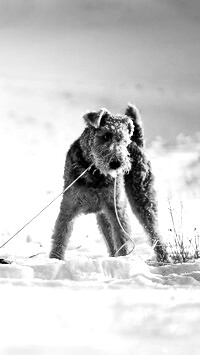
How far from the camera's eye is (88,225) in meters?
11.0

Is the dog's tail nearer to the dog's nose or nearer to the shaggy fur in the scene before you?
the shaggy fur

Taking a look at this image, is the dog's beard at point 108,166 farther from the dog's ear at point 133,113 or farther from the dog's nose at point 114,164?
the dog's ear at point 133,113

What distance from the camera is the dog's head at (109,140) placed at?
535 cm

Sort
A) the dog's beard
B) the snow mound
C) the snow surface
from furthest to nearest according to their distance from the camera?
the dog's beard, the snow mound, the snow surface

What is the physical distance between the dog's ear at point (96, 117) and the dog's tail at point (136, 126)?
0.46 m

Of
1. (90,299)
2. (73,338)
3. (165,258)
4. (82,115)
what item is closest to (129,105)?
(82,115)

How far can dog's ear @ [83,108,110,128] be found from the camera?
5531 millimetres

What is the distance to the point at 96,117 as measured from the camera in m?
5.55

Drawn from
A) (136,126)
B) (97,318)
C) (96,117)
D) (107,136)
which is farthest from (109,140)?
(97,318)

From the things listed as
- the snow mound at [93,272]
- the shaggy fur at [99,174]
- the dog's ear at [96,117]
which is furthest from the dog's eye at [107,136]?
the snow mound at [93,272]

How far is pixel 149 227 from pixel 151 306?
415 cm

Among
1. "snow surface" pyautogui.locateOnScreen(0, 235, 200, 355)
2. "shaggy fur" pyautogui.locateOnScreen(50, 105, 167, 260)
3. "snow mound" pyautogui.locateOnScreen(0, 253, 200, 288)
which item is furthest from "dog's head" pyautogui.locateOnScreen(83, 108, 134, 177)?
"snow surface" pyautogui.locateOnScreen(0, 235, 200, 355)

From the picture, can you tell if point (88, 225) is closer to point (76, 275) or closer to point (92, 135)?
point (92, 135)

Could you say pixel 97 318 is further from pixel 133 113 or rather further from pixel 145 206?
pixel 133 113
